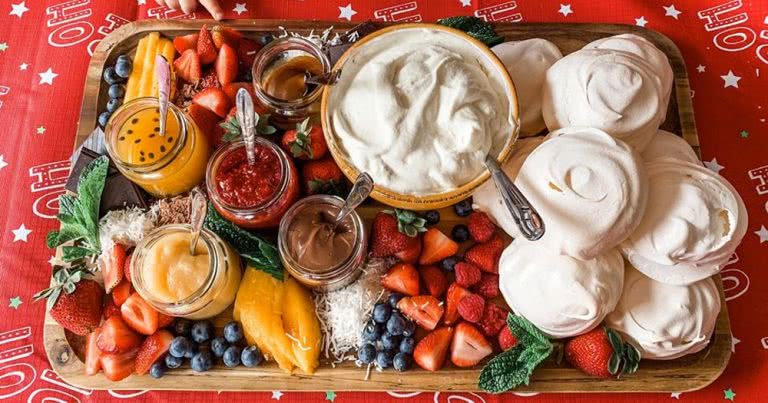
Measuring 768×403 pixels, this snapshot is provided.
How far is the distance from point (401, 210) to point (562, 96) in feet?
2.01

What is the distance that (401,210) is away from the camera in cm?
211

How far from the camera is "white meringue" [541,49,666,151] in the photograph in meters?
1.97

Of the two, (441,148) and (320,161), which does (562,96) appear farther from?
(320,161)

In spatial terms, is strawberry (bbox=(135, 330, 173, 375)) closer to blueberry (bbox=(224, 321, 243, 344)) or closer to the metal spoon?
blueberry (bbox=(224, 321, 243, 344))

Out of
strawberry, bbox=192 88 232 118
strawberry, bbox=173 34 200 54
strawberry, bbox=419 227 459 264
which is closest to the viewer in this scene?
strawberry, bbox=419 227 459 264

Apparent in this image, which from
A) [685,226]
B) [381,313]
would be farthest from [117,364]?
[685,226]

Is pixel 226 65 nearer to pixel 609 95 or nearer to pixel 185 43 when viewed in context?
pixel 185 43

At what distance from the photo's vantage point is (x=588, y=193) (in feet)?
6.04

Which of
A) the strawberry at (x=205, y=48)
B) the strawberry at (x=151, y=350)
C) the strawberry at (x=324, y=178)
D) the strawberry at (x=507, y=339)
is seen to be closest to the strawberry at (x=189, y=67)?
the strawberry at (x=205, y=48)

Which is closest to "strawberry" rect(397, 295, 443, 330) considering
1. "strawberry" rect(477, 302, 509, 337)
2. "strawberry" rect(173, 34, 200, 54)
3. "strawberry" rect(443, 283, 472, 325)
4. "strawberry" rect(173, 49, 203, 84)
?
"strawberry" rect(443, 283, 472, 325)

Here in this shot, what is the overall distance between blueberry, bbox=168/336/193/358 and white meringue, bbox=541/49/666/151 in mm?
1328

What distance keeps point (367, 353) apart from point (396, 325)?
0.13 metres

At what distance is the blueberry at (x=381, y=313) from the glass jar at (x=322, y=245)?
126 millimetres

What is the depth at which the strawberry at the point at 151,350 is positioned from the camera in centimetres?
204
